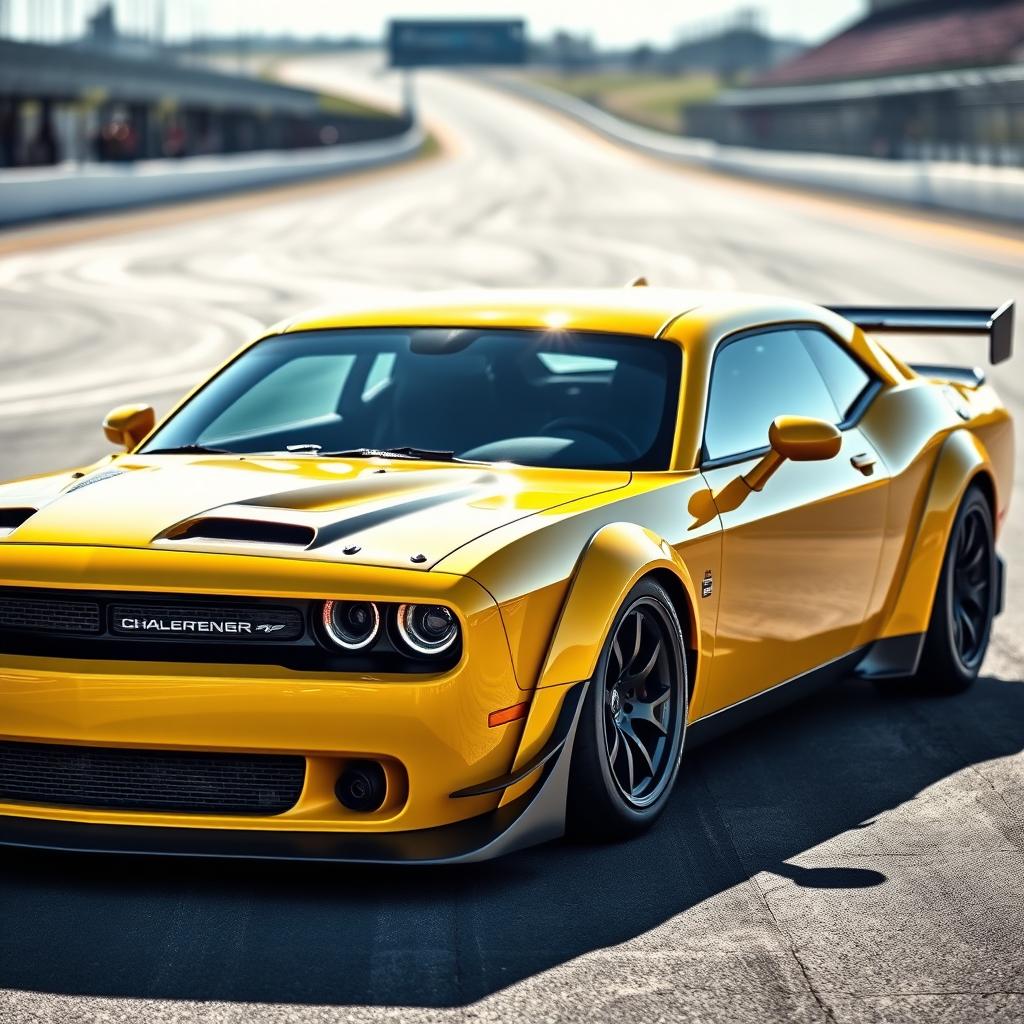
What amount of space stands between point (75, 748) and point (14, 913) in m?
0.39

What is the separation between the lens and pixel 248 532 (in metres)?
4.70

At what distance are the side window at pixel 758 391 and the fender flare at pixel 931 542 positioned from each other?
1.68 ft

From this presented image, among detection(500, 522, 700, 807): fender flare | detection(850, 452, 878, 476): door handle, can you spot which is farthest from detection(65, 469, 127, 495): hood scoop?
detection(850, 452, 878, 476): door handle

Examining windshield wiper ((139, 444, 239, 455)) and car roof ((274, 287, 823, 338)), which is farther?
car roof ((274, 287, 823, 338))

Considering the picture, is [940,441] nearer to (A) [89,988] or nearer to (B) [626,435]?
(B) [626,435]

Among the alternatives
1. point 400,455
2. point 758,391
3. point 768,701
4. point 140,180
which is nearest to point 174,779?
point 400,455

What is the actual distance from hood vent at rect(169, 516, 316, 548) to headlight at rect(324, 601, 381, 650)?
182mm

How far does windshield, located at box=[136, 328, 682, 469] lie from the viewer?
5.74m

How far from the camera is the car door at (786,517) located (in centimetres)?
572

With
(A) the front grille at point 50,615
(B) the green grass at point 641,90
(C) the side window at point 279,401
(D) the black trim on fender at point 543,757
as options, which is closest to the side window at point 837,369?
(C) the side window at point 279,401

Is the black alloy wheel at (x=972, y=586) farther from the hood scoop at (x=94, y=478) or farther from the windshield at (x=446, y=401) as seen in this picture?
the hood scoop at (x=94, y=478)

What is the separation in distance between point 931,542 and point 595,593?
2.39 meters

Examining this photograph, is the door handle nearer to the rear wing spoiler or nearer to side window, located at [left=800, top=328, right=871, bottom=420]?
side window, located at [left=800, top=328, right=871, bottom=420]

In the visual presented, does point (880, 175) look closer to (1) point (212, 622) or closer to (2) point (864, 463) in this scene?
(2) point (864, 463)
